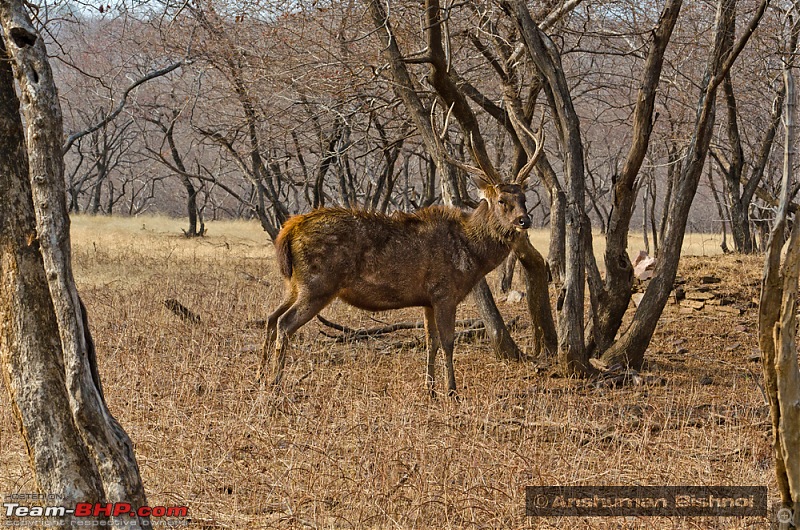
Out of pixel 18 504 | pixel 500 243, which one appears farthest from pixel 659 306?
pixel 18 504

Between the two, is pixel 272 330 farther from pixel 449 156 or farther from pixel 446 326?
pixel 449 156

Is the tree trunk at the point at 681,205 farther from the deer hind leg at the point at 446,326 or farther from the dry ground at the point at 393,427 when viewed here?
the deer hind leg at the point at 446,326

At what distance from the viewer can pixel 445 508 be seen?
4418 mm

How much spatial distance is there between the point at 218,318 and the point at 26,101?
688 cm

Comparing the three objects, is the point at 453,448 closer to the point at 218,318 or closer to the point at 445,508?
the point at 445,508

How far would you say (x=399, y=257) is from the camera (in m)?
7.84

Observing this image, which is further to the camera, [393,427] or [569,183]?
[569,183]

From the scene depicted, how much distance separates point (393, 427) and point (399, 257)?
2411mm

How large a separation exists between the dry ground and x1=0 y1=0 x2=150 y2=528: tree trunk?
1092 millimetres

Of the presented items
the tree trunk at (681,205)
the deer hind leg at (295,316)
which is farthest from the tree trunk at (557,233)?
the deer hind leg at (295,316)

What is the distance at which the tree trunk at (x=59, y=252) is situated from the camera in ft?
11.0

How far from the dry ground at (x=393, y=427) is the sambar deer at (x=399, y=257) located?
540 millimetres

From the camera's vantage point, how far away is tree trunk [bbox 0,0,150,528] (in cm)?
336

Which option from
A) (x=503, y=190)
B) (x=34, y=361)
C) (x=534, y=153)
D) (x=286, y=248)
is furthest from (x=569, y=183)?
(x=34, y=361)
